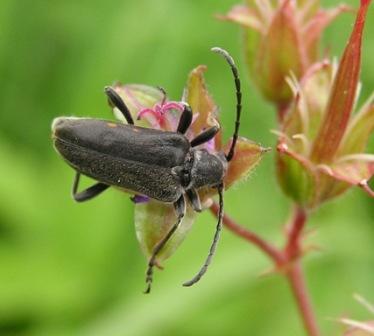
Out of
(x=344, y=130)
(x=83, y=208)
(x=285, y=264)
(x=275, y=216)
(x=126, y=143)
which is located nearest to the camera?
(x=126, y=143)

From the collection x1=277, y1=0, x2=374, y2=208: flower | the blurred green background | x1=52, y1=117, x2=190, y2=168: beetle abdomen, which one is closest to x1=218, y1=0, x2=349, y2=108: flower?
x1=277, y1=0, x2=374, y2=208: flower

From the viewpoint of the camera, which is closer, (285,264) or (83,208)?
(285,264)

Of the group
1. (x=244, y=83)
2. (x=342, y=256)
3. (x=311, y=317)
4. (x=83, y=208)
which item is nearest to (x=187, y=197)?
(x=311, y=317)

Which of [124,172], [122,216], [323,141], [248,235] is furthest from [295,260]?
[122,216]

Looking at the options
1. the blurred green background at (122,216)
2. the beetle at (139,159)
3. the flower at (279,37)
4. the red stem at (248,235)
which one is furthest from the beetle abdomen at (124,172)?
the blurred green background at (122,216)

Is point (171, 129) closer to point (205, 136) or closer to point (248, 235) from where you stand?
point (205, 136)

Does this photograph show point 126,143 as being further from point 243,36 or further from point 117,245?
point 117,245

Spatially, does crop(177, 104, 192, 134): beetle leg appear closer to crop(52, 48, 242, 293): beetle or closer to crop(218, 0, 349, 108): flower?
crop(52, 48, 242, 293): beetle
